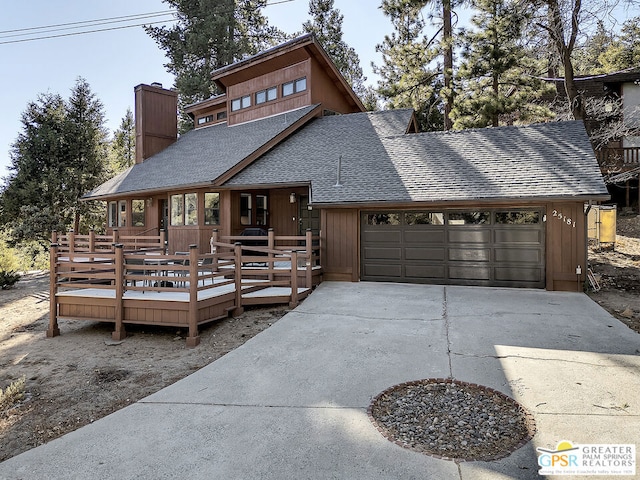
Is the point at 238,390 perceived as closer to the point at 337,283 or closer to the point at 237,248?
the point at 237,248

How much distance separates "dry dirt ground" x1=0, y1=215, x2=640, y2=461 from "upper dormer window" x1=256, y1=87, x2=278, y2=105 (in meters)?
10.1

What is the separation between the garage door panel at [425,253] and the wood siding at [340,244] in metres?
1.31

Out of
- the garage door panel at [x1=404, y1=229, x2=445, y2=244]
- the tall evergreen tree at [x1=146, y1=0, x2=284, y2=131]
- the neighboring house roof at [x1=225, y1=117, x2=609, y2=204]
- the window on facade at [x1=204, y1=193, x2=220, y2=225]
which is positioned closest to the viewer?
the neighboring house roof at [x1=225, y1=117, x2=609, y2=204]

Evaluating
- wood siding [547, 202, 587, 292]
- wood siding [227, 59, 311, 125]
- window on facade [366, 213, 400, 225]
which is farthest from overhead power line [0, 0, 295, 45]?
wood siding [547, 202, 587, 292]

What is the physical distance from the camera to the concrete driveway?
2.83 meters

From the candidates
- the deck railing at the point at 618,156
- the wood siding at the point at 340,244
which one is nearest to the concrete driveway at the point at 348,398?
the wood siding at the point at 340,244

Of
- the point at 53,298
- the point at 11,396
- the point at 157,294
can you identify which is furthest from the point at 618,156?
the point at 11,396

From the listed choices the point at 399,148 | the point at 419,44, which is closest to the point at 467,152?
the point at 399,148

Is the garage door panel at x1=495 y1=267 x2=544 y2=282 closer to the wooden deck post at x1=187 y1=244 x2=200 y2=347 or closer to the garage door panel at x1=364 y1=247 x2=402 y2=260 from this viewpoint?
the garage door panel at x1=364 y1=247 x2=402 y2=260

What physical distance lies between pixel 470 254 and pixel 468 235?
462 mm

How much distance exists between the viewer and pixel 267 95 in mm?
15203

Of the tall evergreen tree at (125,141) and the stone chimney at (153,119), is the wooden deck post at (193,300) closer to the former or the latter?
the stone chimney at (153,119)

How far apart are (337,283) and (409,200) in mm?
2749

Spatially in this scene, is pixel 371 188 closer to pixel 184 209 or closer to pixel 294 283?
pixel 294 283
